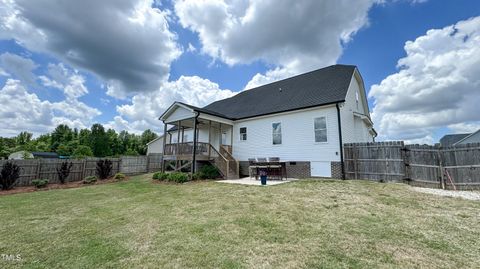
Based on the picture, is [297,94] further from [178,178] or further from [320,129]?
[178,178]

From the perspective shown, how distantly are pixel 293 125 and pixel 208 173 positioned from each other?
614 cm

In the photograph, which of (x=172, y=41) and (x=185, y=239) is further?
(x=172, y=41)

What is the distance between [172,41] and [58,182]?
12273 millimetres

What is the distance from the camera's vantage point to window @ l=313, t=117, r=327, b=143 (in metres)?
11.2

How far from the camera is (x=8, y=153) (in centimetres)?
3788

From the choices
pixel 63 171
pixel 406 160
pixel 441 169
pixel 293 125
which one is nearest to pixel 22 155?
pixel 63 171

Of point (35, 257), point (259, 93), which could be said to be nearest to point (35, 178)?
point (35, 257)

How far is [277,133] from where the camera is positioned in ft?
43.1

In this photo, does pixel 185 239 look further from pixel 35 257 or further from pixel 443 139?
pixel 443 139

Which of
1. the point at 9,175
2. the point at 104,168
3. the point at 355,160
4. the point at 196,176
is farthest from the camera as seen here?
the point at 104,168

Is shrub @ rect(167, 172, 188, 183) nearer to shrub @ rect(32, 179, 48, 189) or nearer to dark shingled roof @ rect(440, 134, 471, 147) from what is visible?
shrub @ rect(32, 179, 48, 189)

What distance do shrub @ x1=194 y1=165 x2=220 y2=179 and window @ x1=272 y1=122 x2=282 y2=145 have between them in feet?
14.1

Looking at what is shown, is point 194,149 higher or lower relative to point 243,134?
lower

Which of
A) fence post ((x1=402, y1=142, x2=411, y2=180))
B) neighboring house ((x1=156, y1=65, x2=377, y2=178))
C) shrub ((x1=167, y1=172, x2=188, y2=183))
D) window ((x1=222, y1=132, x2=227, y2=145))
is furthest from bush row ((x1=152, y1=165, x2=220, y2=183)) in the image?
fence post ((x1=402, y1=142, x2=411, y2=180))
